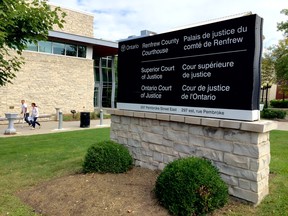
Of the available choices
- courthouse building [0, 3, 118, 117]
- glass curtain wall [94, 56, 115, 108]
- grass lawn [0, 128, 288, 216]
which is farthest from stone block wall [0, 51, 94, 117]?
grass lawn [0, 128, 288, 216]

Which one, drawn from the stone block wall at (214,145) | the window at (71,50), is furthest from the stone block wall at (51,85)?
the stone block wall at (214,145)

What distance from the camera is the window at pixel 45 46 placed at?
22741 millimetres

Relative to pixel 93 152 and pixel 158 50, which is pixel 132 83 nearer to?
pixel 158 50

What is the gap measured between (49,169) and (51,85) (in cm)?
1842

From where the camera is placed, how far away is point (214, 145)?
14.4 ft

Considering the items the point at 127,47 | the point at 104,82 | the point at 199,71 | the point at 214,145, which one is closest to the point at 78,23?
the point at 104,82

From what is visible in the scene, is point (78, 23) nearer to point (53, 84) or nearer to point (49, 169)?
point (53, 84)

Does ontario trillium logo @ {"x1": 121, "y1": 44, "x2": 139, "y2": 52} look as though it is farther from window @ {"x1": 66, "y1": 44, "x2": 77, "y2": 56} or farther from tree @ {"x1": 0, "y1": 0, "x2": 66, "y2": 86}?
window @ {"x1": 66, "y1": 44, "x2": 77, "y2": 56}

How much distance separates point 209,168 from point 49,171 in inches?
158

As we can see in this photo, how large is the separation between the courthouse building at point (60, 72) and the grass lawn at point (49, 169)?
1271 centimetres

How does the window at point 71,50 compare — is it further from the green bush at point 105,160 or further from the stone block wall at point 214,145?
the green bush at point 105,160

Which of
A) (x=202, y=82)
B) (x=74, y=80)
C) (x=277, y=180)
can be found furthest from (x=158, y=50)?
(x=74, y=80)

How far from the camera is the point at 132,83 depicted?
6176mm

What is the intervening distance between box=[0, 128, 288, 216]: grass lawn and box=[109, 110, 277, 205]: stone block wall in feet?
0.79
